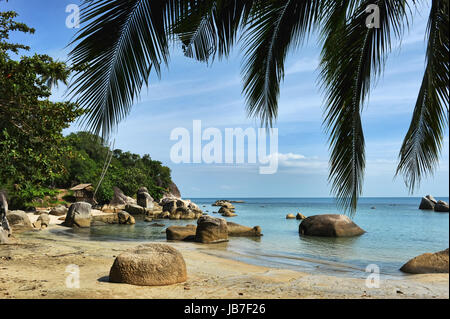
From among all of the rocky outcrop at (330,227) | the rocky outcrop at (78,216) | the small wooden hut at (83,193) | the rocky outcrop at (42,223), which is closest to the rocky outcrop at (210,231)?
the rocky outcrop at (330,227)

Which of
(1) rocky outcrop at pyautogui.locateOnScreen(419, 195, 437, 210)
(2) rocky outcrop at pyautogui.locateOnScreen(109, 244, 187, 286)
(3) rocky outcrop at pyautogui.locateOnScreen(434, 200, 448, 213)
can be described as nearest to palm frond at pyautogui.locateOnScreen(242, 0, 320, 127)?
(2) rocky outcrop at pyautogui.locateOnScreen(109, 244, 187, 286)

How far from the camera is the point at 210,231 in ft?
49.2

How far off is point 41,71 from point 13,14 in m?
1.91

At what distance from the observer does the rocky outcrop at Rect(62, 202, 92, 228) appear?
67.5ft

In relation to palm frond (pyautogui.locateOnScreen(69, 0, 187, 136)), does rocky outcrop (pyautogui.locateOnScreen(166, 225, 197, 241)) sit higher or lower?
lower

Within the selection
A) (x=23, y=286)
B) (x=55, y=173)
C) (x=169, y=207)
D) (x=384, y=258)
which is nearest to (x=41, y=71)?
(x=55, y=173)

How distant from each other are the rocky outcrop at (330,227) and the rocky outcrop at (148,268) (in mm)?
13642

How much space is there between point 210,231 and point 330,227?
7260mm

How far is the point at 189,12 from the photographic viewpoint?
382 cm

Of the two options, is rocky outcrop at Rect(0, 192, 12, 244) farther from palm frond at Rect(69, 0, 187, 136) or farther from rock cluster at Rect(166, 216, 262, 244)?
palm frond at Rect(69, 0, 187, 136)

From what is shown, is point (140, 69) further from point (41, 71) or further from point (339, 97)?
point (41, 71)

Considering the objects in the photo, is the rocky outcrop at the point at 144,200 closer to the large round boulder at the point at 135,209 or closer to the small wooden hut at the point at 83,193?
the large round boulder at the point at 135,209

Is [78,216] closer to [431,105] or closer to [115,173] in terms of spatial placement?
[431,105]

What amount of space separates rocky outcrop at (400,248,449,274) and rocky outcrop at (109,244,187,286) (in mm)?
6842
